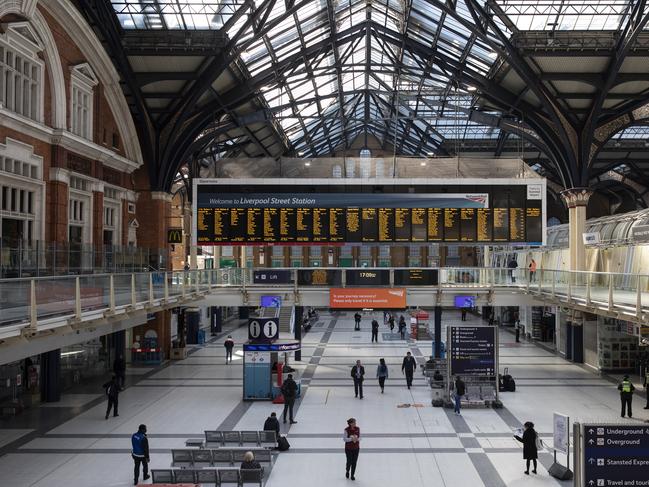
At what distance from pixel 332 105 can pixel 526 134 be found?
17.8m

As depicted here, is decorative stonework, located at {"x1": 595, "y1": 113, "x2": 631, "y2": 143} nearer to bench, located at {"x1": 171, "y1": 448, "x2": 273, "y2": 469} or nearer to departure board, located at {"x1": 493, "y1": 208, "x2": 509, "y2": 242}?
departure board, located at {"x1": 493, "y1": 208, "x2": 509, "y2": 242}

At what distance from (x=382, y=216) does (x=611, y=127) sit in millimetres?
12784

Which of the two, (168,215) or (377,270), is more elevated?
(168,215)

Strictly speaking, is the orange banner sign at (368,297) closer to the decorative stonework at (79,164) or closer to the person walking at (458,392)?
the person walking at (458,392)

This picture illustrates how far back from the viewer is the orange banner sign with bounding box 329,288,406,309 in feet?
91.6

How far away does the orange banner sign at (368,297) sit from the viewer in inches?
1099

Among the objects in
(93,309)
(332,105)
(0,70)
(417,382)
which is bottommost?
(417,382)

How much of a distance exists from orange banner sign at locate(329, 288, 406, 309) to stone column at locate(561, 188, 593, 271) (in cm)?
958

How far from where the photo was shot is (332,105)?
47.6 m

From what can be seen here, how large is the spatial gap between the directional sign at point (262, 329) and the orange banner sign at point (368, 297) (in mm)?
5227

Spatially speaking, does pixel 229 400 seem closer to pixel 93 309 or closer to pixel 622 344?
pixel 93 309

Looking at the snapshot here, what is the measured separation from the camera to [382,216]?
28438mm

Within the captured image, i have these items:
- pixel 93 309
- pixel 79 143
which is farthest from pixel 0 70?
pixel 93 309

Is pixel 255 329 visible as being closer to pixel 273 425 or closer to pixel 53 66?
pixel 273 425
